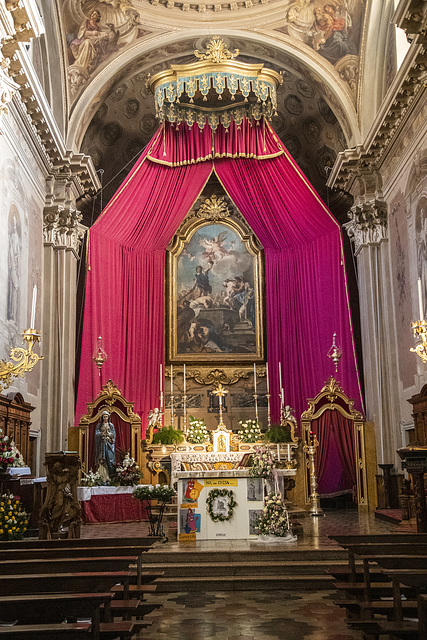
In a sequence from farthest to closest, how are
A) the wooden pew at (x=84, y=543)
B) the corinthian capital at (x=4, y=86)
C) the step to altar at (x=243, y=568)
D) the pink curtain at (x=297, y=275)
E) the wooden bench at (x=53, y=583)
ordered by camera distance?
the pink curtain at (x=297, y=275) → the corinthian capital at (x=4, y=86) → the step to altar at (x=243, y=568) → the wooden pew at (x=84, y=543) → the wooden bench at (x=53, y=583)

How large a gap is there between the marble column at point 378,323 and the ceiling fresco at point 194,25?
3.01m

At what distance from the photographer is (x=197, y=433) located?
1473cm

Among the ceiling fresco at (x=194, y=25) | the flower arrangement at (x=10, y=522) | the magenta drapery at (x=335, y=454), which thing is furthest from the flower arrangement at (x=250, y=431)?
the ceiling fresco at (x=194, y=25)

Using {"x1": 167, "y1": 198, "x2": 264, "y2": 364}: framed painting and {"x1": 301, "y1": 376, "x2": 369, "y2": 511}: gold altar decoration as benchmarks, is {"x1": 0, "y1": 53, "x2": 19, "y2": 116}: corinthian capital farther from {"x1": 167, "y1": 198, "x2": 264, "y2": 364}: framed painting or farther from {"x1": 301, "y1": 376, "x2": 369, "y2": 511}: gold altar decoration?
{"x1": 301, "y1": 376, "x2": 369, "y2": 511}: gold altar decoration

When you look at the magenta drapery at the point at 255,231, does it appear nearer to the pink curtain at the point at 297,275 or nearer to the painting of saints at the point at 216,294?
the pink curtain at the point at 297,275

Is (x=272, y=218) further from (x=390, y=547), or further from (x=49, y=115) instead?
(x=390, y=547)

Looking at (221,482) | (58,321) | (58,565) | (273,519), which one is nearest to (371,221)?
(58,321)

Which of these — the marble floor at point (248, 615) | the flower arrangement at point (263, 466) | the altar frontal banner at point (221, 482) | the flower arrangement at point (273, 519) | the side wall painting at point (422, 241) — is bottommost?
the marble floor at point (248, 615)

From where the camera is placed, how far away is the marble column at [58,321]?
13758mm

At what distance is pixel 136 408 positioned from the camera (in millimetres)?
15586

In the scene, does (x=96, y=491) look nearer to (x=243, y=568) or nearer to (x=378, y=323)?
(x=243, y=568)

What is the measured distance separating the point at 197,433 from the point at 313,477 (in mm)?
2692

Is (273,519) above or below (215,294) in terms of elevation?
below

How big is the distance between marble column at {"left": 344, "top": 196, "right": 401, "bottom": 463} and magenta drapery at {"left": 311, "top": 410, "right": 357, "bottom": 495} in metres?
0.64
